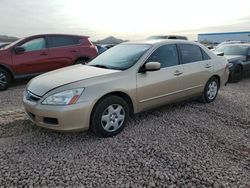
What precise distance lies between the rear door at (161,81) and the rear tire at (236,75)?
15.6 ft

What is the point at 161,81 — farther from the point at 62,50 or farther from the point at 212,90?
the point at 62,50

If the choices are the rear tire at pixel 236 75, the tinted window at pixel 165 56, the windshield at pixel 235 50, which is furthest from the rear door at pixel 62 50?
the windshield at pixel 235 50

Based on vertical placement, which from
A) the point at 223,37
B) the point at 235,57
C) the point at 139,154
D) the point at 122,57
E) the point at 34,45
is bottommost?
the point at 139,154

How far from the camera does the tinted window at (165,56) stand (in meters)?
4.19

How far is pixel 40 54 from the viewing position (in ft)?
23.7

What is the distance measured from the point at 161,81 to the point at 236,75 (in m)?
5.57

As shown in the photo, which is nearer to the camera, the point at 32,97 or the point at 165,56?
the point at 32,97

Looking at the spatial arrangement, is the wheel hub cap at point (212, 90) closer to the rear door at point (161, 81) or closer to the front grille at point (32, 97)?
the rear door at point (161, 81)

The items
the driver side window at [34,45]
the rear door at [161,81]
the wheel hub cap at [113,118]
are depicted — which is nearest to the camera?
the wheel hub cap at [113,118]

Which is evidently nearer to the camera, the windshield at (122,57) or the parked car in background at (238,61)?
the windshield at (122,57)

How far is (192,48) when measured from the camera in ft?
16.4

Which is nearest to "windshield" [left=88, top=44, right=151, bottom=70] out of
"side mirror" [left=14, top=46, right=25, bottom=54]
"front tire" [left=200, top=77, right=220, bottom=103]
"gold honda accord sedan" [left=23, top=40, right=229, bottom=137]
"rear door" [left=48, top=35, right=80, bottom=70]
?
"gold honda accord sedan" [left=23, top=40, right=229, bottom=137]

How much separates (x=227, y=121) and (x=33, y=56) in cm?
581

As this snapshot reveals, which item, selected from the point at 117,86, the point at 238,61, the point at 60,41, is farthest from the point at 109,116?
the point at 238,61
